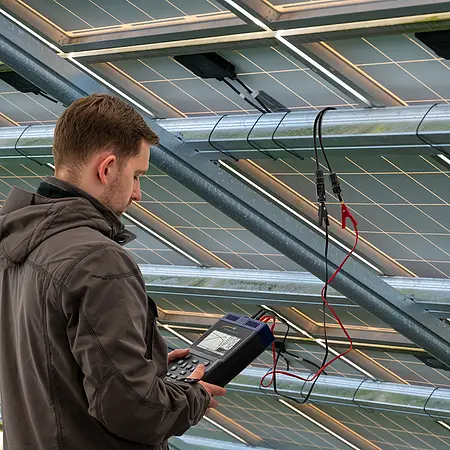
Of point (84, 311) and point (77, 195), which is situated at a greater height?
point (77, 195)

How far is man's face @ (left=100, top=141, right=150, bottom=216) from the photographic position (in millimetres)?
3154

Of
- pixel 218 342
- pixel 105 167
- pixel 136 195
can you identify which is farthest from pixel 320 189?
pixel 105 167

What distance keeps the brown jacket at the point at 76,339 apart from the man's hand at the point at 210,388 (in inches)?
7.7

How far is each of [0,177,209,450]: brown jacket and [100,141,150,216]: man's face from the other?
0.10ft

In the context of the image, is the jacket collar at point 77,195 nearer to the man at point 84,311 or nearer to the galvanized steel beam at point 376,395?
the man at point 84,311

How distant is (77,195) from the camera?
10.3 ft

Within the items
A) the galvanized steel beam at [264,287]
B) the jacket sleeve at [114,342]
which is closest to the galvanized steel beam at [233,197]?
the galvanized steel beam at [264,287]

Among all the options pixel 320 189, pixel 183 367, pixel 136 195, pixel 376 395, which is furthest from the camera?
pixel 376 395

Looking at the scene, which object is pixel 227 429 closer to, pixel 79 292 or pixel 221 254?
pixel 221 254

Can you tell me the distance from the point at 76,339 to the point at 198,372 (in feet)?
2.07

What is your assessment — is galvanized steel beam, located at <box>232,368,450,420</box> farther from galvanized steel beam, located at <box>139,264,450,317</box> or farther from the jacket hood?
the jacket hood

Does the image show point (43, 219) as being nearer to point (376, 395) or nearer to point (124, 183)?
point (124, 183)

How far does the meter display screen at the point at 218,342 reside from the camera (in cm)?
369

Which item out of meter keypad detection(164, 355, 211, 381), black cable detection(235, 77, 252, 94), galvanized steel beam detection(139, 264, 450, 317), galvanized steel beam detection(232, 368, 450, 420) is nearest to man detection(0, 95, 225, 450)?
meter keypad detection(164, 355, 211, 381)
